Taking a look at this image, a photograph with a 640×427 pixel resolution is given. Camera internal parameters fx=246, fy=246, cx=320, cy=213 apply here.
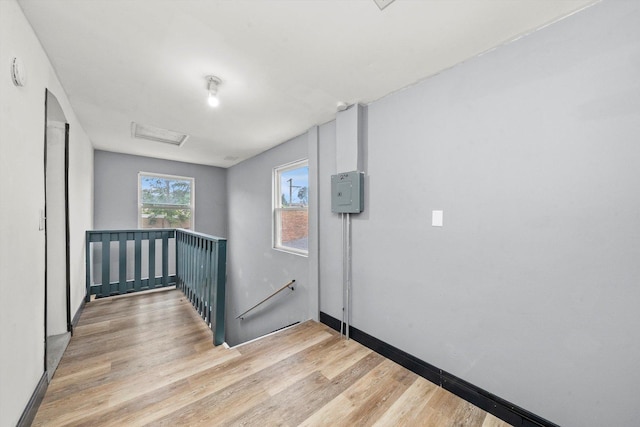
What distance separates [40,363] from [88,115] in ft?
8.28

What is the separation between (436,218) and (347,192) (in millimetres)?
884

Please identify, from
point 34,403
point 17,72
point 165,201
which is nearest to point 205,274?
point 34,403

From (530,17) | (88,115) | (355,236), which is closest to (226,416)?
(355,236)

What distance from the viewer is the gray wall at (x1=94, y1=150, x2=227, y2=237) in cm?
421

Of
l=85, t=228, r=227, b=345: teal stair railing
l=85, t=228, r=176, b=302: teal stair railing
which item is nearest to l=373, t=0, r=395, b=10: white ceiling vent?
l=85, t=228, r=227, b=345: teal stair railing

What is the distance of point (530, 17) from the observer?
1.39 meters

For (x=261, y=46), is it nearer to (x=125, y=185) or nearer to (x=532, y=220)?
(x=532, y=220)

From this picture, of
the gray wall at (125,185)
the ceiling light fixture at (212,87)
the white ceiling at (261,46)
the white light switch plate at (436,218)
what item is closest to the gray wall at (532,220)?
the white light switch plate at (436,218)

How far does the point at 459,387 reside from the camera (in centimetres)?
176

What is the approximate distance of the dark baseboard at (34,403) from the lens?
134cm

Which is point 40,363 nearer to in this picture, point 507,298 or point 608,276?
point 507,298

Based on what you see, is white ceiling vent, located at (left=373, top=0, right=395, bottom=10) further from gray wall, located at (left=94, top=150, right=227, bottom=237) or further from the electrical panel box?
gray wall, located at (left=94, top=150, right=227, bottom=237)

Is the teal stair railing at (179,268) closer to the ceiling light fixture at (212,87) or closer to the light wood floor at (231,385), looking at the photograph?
the light wood floor at (231,385)

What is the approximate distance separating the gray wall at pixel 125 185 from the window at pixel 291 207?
2.18 m
